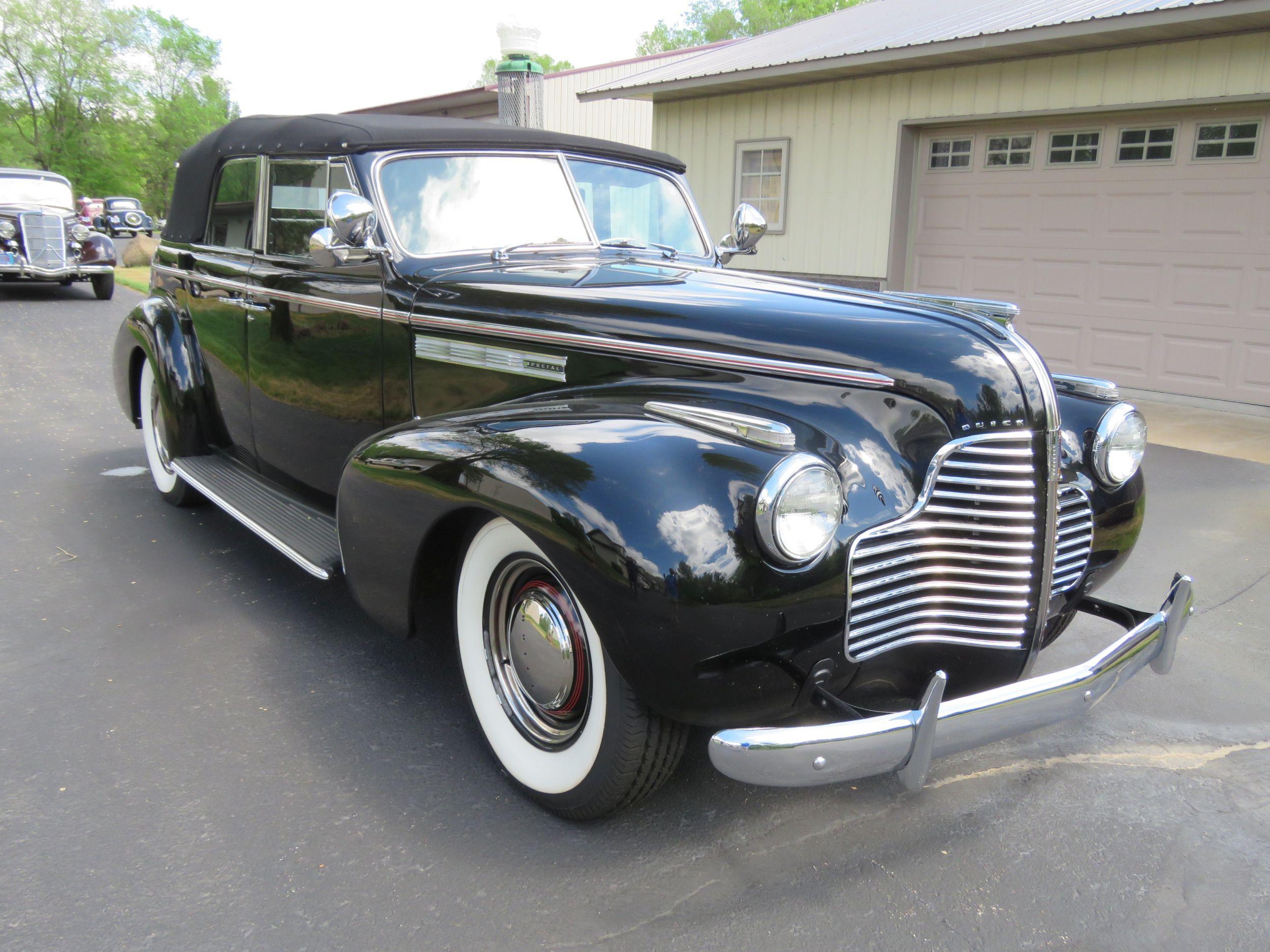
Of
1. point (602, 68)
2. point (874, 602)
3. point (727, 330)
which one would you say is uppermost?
point (602, 68)

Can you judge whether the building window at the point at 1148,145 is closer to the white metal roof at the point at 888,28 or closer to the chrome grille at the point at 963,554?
the white metal roof at the point at 888,28

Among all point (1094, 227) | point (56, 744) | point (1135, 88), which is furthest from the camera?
point (1094, 227)

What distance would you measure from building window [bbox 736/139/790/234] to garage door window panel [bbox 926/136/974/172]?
1620 millimetres

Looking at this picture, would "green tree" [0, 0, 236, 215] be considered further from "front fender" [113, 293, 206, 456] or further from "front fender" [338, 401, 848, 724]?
"front fender" [338, 401, 848, 724]

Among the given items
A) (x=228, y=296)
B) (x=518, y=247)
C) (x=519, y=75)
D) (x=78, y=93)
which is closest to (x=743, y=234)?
(x=518, y=247)

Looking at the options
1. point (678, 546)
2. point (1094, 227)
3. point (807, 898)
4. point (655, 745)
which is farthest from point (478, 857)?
point (1094, 227)

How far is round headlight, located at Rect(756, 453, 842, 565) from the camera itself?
2010 mm

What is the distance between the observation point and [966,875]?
7.50ft

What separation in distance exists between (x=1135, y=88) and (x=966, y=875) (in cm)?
758

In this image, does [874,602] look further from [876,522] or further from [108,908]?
[108,908]

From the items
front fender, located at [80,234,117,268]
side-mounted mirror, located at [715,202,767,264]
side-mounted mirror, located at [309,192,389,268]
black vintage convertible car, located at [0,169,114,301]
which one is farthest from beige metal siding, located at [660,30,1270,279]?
black vintage convertible car, located at [0,169,114,301]

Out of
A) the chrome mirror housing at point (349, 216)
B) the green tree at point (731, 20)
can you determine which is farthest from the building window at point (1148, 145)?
the green tree at point (731, 20)

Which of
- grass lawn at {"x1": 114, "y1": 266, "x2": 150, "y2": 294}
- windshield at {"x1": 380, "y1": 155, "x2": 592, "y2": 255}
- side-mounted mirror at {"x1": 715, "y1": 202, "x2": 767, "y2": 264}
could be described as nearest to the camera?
windshield at {"x1": 380, "y1": 155, "x2": 592, "y2": 255}

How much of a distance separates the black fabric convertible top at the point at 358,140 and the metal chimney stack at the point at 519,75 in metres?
2.82
